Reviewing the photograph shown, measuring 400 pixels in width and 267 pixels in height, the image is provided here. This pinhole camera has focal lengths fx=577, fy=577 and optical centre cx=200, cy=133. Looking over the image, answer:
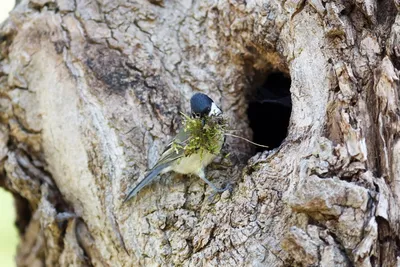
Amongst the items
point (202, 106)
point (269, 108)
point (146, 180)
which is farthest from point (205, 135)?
point (269, 108)

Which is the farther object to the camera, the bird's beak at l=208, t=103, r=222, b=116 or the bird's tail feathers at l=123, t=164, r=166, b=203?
the bird's beak at l=208, t=103, r=222, b=116

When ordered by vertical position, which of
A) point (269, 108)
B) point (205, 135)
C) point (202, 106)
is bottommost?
point (269, 108)

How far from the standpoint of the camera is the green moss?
8.38ft

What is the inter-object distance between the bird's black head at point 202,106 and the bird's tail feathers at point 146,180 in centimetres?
29

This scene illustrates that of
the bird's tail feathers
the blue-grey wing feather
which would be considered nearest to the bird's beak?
the blue-grey wing feather

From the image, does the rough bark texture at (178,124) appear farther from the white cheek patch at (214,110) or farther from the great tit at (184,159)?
the white cheek patch at (214,110)

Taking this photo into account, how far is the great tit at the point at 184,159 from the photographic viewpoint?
8.23 feet

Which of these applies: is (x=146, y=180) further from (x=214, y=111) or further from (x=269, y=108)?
(x=269, y=108)

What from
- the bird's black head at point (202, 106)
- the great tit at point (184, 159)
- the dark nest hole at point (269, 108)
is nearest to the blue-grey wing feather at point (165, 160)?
the great tit at point (184, 159)

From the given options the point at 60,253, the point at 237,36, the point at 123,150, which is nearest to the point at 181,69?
the point at 237,36

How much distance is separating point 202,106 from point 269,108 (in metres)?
0.66

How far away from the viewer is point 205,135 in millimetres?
2582

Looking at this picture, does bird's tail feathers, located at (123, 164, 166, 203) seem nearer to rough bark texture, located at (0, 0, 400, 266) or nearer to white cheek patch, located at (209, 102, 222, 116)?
rough bark texture, located at (0, 0, 400, 266)

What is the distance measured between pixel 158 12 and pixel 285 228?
1493 mm
